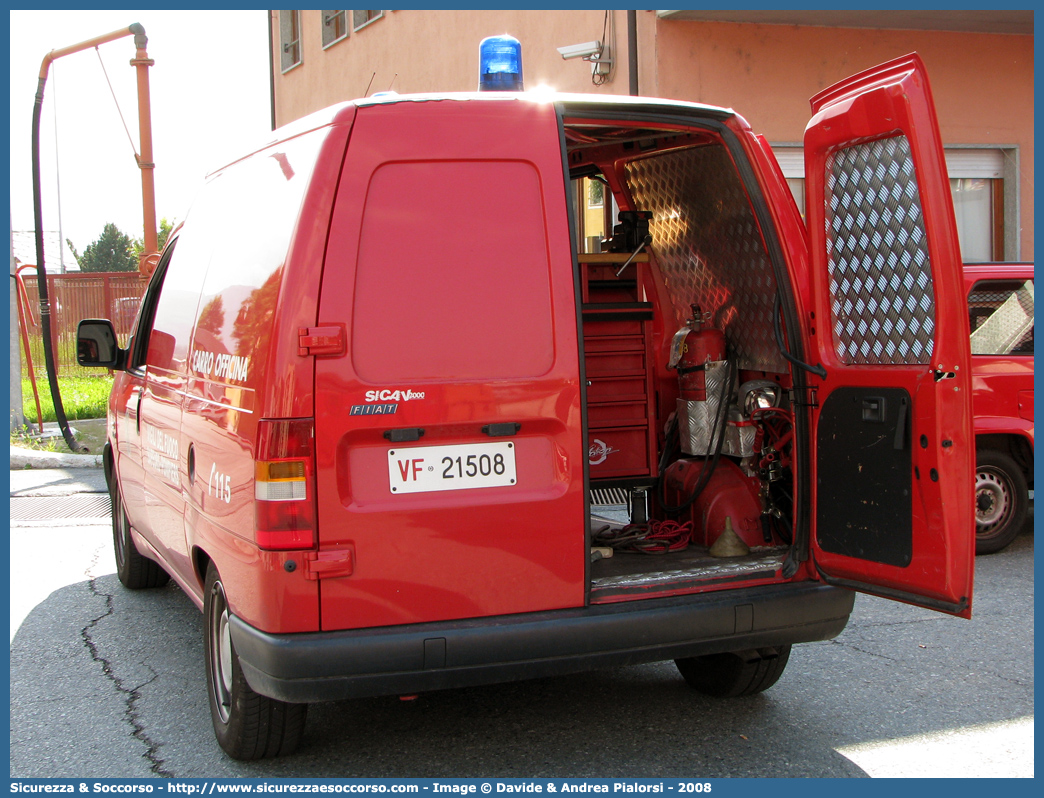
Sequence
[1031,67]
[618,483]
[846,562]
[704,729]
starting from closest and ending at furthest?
[846,562], [704,729], [618,483], [1031,67]

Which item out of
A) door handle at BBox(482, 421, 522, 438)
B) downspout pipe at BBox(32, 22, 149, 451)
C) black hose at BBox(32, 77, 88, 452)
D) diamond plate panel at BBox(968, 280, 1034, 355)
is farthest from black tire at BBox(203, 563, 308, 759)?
black hose at BBox(32, 77, 88, 452)

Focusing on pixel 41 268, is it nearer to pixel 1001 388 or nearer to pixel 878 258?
pixel 1001 388

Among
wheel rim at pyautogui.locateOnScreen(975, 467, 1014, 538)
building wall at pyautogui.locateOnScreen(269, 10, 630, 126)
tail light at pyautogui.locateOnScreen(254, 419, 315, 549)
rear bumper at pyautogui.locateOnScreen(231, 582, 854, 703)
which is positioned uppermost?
building wall at pyautogui.locateOnScreen(269, 10, 630, 126)

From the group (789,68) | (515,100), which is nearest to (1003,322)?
(515,100)

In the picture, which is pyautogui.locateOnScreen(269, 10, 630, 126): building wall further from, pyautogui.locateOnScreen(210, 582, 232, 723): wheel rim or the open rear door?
pyautogui.locateOnScreen(210, 582, 232, 723): wheel rim

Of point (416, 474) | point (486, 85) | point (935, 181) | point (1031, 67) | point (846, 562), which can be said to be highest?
point (1031, 67)

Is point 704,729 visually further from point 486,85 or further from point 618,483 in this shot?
point 486,85

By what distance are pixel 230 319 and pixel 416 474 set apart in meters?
0.94

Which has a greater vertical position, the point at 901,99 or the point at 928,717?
the point at 901,99

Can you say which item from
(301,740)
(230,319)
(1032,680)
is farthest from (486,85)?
(1032,680)

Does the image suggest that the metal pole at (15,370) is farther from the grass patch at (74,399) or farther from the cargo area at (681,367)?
the cargo area at (681,367)

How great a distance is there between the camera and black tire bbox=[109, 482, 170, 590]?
5883 millimetres

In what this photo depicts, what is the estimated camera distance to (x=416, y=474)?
3.15 metres

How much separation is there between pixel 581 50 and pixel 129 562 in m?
7.51
